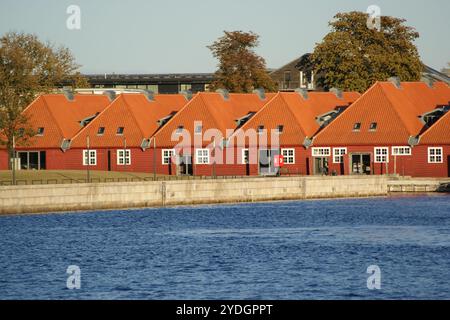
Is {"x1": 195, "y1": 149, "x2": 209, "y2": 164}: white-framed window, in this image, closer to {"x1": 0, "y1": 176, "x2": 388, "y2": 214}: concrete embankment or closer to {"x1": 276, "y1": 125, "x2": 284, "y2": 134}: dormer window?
{"x1": 276, "y1": 125, "x2": 284, "y2": 134}: dormer window

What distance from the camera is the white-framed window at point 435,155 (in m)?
131

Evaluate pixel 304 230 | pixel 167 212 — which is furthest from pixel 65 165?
pixel 304 230

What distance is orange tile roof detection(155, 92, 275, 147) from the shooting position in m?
140

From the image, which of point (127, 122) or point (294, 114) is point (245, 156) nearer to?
point (294, 114)

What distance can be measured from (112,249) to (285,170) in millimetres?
52824

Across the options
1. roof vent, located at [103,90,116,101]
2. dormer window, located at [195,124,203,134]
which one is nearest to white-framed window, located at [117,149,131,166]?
Result: dormer window, located at [195,124,203,134]

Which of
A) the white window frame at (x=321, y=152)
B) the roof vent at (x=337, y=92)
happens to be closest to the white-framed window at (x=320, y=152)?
the white window frame at (x=321, y=152)

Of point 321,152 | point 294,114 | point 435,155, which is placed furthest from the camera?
point 294,114

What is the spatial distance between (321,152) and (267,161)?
5.31 m

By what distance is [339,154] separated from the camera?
135 metres

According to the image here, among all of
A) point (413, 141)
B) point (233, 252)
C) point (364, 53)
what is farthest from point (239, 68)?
point (233, 252)

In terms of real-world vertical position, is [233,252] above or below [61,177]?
below

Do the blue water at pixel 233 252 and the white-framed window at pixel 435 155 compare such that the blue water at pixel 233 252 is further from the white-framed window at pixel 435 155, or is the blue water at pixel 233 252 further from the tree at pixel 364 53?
the tree at pixel 364 53
